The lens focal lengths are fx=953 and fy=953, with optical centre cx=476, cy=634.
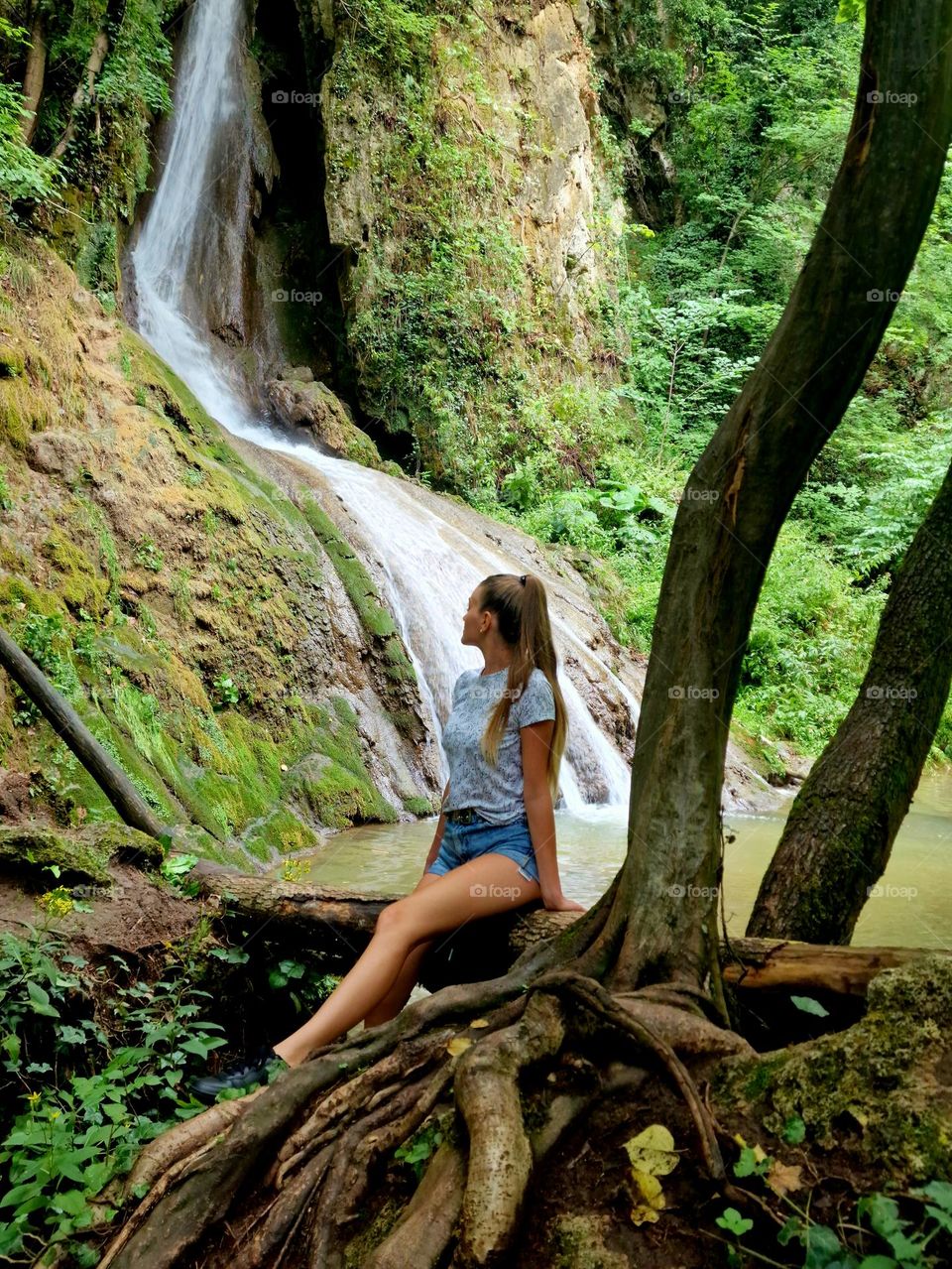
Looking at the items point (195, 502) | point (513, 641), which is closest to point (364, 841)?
point (195, 502)

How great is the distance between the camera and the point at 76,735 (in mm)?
4891

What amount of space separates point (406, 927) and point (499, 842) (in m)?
0.49

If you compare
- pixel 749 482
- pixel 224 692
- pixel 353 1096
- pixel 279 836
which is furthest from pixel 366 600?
pixel 353 1096

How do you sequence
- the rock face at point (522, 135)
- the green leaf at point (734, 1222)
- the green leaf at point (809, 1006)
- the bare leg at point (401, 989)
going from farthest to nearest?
the rock face at point (522, 135) → the bare leg at point (401, 989) → the green leaf at point (809, 1006) → the green leaf at point (734, 1222)

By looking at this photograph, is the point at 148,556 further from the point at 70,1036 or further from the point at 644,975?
the point at 644,975

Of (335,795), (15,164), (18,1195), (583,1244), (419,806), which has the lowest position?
(419,806)

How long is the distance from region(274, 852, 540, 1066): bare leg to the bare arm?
0.07m

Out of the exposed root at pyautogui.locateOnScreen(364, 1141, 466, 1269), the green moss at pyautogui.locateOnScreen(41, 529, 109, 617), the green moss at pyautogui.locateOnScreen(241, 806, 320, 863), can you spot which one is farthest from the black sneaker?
the green moss at pyautogui.locateOnScreen(41, 529, 109, 617)

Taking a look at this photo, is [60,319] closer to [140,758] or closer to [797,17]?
[140,758]

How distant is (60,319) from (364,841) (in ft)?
18.3

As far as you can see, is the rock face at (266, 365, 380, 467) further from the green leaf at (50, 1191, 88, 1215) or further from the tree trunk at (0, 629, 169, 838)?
the green leaf at (50, 1191, 88, 1215)

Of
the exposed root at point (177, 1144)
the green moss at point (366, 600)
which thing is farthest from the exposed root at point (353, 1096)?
the green moss at point (366, 600)

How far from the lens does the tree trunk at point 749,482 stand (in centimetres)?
238

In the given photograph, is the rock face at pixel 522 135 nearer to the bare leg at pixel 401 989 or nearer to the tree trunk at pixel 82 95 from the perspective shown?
the tree trunk at pixel 82 95
